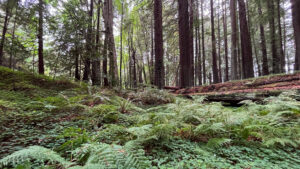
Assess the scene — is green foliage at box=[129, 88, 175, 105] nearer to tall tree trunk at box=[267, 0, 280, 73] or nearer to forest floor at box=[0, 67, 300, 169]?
forest floor at box=[0, 67, 300, 169]

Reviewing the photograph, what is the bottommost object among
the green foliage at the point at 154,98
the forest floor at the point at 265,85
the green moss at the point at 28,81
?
the green foliage at the point at 154,98

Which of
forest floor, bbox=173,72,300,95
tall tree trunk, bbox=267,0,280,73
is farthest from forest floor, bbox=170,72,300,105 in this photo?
tall tree trunk, bbox=267,0,280,73

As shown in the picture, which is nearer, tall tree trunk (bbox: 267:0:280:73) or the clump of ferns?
the clump of ferns

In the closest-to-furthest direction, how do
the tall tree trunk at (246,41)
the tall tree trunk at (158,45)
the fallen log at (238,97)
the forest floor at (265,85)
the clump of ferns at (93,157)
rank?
the clump of ferns at (93,157) → the fallen log at (238,97) → the forest floor at (265,85) → the tall tree trunk at (158,45) → the tall tree trunk at (246,41)

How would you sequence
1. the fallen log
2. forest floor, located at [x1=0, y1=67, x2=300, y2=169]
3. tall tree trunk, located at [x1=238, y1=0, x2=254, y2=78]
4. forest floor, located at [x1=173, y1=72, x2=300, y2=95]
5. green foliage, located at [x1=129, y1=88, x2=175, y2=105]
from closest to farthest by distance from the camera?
forest floor, located at [x1=0, y1=67, x2=300, y2=169] → the fallen log → forest floor, located at [x1=173, y1=72, x2=300, y2=95] → green foliage, located at [x1=129, y1=88, x2=175, y2=105] → tall tree trunk, located at [x1=238, y1=0, x2=254, y2=78]

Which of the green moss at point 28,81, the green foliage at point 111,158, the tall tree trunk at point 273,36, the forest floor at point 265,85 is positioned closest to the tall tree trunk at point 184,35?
the forest floor at point 265,85

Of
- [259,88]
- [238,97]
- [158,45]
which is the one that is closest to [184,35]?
[158,45]

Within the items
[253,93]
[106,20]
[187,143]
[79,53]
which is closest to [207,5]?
[106,20]

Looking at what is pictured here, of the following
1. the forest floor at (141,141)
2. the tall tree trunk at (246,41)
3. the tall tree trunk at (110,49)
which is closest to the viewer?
the forest floor at (141,141)

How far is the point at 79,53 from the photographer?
5.48 m

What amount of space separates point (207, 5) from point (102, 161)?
650 inches

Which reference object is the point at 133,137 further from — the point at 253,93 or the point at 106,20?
the point at 106,20

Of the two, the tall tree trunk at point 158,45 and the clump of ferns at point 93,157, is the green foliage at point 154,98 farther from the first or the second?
the clump of ferns at point 93,157

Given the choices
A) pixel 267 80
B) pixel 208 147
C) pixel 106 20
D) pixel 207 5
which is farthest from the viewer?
pixel 207 5
